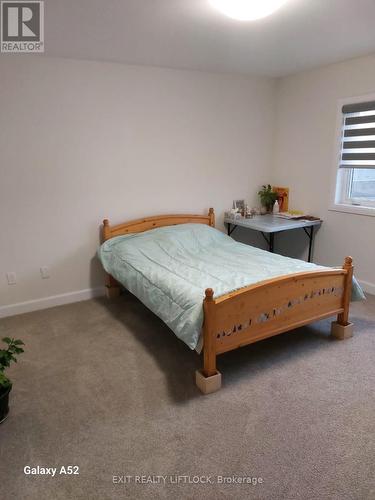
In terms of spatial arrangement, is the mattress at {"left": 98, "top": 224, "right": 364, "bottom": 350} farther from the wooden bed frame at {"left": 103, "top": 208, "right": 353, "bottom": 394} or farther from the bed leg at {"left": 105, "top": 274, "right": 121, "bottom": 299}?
the bed leg at {"left": 105, "top": 274, "right": 121, "bottom": 299}

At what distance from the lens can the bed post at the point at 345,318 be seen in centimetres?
278

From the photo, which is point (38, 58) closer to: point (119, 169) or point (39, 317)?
point (119, 169)

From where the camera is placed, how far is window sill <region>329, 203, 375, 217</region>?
3.59 m

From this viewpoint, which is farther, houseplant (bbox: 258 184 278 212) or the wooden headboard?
houseplant (bbox: 258 184 278 212)

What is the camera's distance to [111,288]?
372 centimetres

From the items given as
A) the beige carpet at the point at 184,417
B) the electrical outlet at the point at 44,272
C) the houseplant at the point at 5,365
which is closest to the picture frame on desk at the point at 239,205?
the beige carpet at the point at 184,417

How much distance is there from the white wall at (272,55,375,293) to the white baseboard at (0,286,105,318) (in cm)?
247

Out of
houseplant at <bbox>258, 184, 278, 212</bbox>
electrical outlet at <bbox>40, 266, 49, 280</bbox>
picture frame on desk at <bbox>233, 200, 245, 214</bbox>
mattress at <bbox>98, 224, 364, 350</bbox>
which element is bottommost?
electrical outlet at <bbox>40, 266, 49, 280</bbox>

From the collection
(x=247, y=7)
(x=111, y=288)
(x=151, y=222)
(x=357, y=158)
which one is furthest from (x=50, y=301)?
(x=357, y=158)

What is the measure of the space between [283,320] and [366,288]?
1688 millimetres

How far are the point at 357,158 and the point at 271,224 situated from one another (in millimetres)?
1059

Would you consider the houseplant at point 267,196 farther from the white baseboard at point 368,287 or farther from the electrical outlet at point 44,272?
the electrical outlet at point 44,272

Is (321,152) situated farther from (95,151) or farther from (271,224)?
(95,151)

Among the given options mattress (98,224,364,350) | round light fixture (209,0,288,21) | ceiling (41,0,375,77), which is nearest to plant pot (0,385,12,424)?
mattress (98,224,364,350)
